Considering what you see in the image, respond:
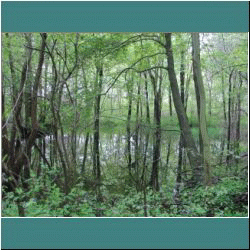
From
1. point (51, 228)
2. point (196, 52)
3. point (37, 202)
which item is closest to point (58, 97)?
point (37, 202)

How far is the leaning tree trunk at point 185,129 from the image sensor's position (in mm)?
3686

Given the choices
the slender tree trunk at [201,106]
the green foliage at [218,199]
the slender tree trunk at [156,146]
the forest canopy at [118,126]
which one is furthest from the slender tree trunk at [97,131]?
the slender tree trunk at [201,106]

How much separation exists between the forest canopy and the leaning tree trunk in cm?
1

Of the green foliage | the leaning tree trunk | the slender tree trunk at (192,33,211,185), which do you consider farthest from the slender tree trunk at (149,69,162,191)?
the slender tree trunk at (192,33,211,185)

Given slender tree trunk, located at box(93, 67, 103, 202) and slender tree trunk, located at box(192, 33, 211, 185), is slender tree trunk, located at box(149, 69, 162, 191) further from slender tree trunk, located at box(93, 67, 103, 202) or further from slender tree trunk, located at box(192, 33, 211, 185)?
slender tree trunk, located at box(93, 67, 103, 202)

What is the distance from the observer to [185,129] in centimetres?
375

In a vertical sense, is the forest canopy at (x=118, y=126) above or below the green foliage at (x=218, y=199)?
above

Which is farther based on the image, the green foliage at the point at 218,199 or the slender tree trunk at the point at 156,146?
the slender tree trunk at the point at 156,146

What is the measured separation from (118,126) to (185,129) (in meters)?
0.79

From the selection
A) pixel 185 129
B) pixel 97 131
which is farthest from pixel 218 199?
pixel 97 131

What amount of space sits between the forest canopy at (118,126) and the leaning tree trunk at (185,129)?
0.5 inches

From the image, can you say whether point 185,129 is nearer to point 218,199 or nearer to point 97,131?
point 218,199

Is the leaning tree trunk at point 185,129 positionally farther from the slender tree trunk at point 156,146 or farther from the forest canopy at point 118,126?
the slender tree trunk at point 156,146

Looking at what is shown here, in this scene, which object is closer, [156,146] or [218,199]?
[218,199]
